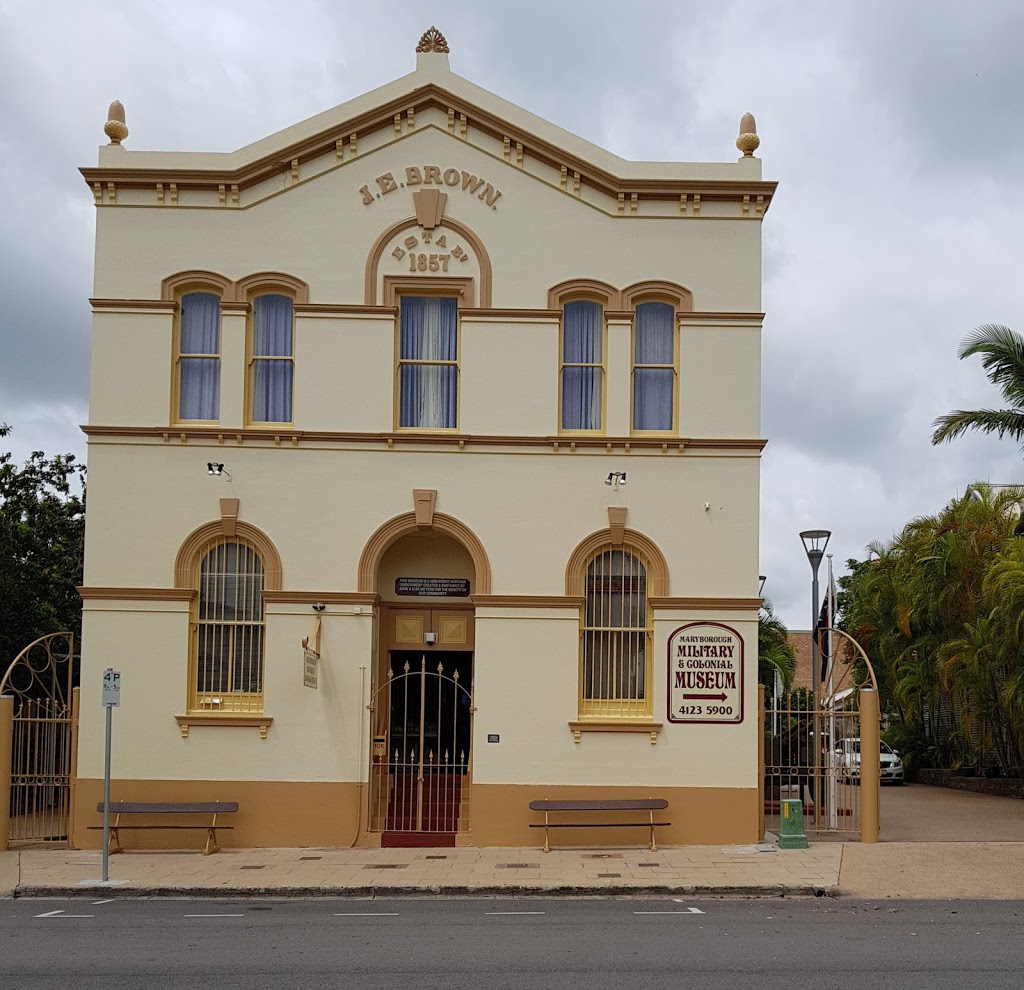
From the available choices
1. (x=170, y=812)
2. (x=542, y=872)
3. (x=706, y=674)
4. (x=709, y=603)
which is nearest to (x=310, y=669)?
(x=170, y=812)

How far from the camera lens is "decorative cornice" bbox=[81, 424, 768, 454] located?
65.1ft

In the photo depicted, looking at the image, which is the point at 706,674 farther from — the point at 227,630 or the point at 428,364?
the point at 227,630

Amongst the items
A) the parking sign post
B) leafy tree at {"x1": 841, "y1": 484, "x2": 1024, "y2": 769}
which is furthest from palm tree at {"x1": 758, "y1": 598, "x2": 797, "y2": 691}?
the parking sign post

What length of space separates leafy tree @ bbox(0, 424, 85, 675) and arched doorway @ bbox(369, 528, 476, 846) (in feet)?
29.9

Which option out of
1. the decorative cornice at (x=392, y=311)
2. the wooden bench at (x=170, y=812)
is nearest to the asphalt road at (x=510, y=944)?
the wooden bench at (x=170, y=812)

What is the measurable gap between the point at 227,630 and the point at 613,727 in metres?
5.59

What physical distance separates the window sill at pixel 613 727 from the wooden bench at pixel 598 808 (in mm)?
875

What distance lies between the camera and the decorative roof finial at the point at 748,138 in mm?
20484

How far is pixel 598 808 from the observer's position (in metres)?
19.0

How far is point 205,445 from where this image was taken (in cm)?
1995

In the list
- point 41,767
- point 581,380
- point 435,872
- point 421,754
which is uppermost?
point 581,380

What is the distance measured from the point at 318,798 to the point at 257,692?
1.71 meters

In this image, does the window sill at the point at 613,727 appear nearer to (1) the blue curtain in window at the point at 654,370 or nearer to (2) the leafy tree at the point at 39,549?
(1) the blue curtain in window at the point at 654,370

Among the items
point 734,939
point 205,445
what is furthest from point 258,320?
point 734,939
